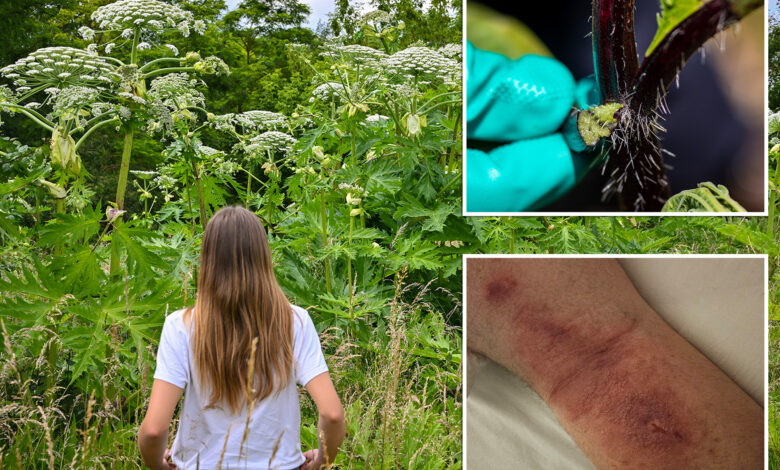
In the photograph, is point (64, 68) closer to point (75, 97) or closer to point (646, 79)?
point (75, 97)

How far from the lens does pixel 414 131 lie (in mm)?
3113

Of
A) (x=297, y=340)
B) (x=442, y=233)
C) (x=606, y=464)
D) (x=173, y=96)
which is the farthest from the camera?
(x=442, y=233)

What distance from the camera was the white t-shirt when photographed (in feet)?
5.89

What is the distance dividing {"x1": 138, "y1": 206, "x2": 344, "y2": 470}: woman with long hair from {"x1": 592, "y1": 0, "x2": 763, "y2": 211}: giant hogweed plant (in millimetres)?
1358

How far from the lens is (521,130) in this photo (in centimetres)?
259

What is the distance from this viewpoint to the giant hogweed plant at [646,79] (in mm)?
2434

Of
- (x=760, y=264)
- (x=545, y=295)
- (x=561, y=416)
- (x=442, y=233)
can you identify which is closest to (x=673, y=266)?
(x=760, y=264)

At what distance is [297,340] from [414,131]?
1.51 m

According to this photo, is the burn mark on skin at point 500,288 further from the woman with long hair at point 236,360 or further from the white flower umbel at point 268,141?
the white flower umbel at point 268,141

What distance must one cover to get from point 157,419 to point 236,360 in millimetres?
238

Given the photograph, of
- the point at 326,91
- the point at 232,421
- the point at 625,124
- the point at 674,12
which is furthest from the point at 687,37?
the point at 232,421

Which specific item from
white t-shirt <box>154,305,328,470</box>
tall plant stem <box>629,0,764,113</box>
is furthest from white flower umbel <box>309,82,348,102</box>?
white t-shirt <box>154,305,328,470</box>

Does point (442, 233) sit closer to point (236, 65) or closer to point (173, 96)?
point (173, 96)

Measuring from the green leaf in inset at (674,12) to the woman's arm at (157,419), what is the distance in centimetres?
203
